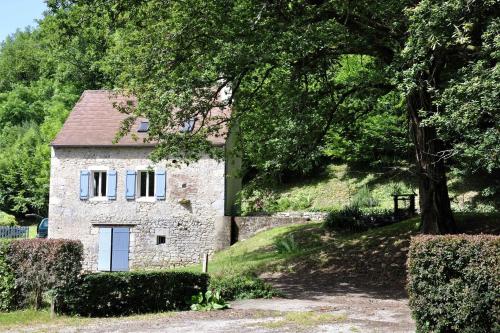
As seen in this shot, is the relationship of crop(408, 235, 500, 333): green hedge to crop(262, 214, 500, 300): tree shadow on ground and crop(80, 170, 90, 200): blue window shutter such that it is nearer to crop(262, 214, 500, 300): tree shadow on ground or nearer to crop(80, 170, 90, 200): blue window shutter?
crop(262, 214, 500, 300): tree shadow on ground

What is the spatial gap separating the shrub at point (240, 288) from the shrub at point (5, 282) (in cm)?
410

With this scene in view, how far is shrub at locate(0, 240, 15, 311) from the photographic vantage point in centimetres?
1216

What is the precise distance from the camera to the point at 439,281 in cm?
830

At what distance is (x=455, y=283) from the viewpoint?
8.18m

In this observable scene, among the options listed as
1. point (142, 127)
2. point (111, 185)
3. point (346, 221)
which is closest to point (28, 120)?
point (142, 127)

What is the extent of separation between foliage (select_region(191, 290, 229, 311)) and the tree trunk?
649cm

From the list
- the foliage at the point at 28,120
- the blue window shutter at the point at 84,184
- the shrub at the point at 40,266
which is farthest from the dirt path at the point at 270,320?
the foliage at the point at 28,120

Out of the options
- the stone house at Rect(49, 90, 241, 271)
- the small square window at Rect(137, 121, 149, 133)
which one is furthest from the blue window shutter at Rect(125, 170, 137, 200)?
the small square window at Rect(137, 121, 149, 133)

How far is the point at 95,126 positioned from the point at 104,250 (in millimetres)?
5935

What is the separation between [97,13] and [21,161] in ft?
87.1

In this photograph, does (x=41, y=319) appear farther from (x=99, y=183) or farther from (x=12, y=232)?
(x=12, y=232)

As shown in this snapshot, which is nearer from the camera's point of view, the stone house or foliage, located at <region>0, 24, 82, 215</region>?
the stone house

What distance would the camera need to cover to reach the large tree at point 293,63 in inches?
454

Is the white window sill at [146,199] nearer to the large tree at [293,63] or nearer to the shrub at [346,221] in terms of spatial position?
the shrub at [346,221]
